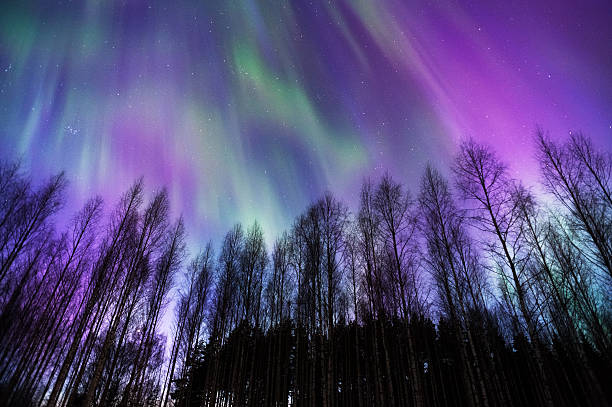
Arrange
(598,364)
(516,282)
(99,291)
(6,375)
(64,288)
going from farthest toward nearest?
(598,364) → (64,288) → (99,291) → (516,282) → (6,375)

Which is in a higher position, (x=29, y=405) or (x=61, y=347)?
(x=61, y=347)

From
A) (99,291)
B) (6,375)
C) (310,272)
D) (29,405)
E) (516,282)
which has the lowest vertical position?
(29,405)

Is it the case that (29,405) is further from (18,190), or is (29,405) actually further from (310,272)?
(18,190)

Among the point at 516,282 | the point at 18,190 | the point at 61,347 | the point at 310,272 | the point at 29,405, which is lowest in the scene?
the point at 29,405

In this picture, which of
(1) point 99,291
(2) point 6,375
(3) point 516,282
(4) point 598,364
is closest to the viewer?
(2) point 6,375

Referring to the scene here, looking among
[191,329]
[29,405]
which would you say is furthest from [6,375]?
[191,329]

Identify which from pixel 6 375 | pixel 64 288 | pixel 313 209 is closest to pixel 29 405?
pixel 6 375

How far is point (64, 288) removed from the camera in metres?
16.3

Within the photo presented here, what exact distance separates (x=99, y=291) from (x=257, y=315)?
1004cm

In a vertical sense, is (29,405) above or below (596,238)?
below

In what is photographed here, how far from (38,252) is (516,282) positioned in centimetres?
2237

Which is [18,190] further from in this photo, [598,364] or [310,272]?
[598,364]

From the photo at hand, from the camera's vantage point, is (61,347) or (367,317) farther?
(367,317)

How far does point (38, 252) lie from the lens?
50.2 feet
